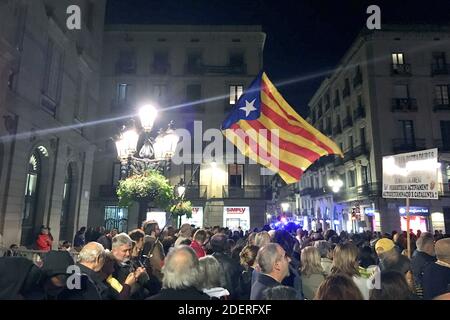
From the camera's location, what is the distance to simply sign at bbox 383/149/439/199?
20.4ft

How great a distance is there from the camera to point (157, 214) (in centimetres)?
2664

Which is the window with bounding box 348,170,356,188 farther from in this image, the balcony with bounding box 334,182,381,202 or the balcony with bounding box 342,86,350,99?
the balcony with bounding box 342,86,350,99

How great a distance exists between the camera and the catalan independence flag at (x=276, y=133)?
8102 millimetres

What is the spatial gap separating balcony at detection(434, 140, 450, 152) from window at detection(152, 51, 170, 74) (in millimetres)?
25677

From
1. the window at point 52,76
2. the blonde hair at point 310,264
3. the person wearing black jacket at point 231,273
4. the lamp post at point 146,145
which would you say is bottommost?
the person wearing black jacket at point 231,273

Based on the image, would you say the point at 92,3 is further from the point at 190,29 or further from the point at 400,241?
the point at 400,241

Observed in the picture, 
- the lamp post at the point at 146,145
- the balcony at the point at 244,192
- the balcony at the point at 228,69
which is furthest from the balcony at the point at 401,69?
the lamp post at the point at 146,145

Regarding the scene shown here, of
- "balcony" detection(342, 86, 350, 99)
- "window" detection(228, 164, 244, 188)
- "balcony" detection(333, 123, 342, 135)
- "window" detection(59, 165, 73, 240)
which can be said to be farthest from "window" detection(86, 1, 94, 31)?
"balcony" detection(333, 123, 342, 135)

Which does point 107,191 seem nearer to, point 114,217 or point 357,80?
point 114,217

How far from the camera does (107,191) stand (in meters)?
28.0

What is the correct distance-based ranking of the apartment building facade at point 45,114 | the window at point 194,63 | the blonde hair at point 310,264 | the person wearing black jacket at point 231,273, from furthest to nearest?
1. the window at point 194,63
2. the apartment building facade at point 45,114
3. the person wearing black jacket at point 231,273
4. the blonde hair at point 310,264

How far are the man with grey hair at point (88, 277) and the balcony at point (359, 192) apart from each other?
94.3 feet

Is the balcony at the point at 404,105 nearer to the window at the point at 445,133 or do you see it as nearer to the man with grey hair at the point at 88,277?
the window at the point at 445,133
